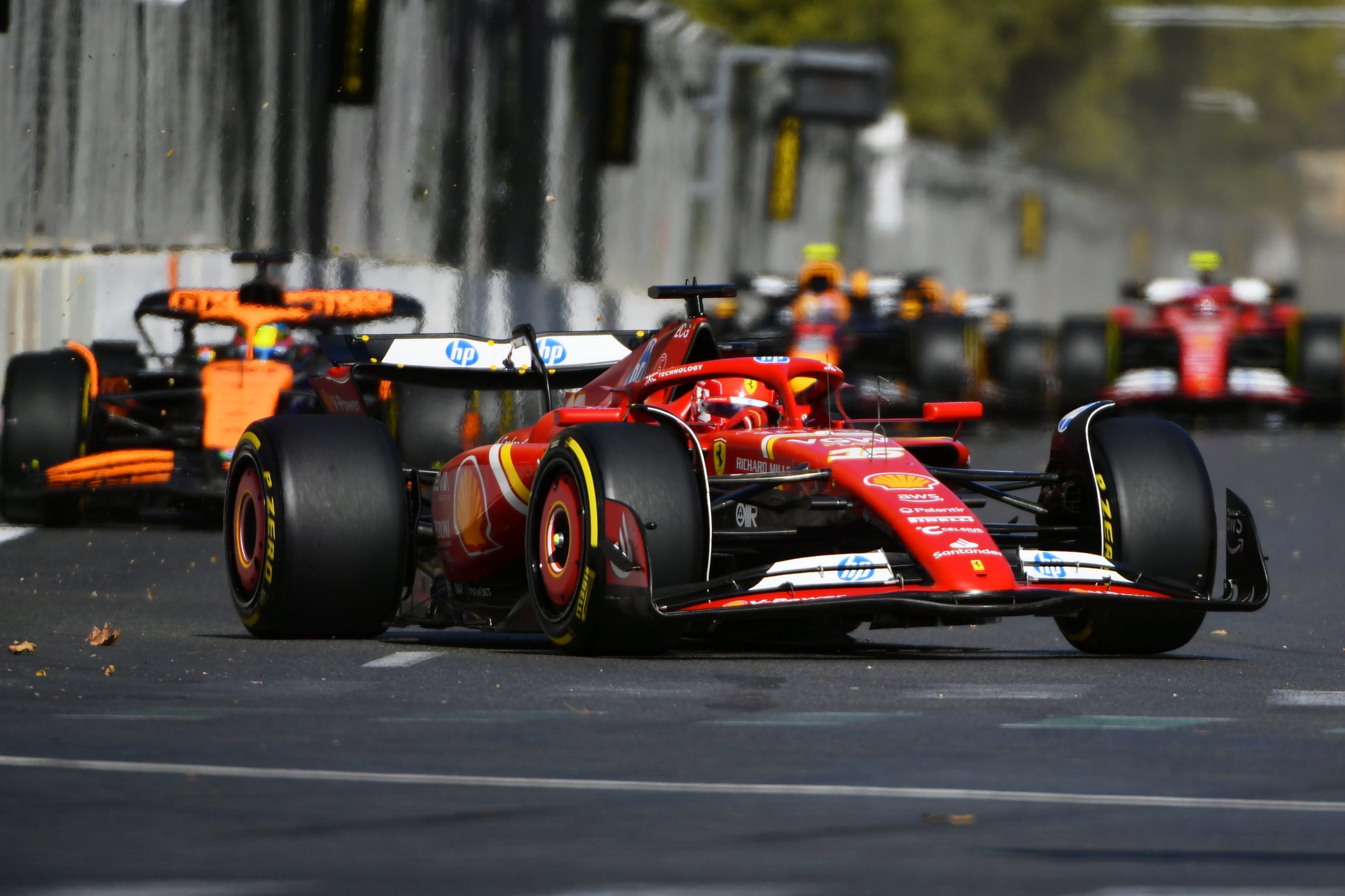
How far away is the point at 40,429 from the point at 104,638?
679 cm

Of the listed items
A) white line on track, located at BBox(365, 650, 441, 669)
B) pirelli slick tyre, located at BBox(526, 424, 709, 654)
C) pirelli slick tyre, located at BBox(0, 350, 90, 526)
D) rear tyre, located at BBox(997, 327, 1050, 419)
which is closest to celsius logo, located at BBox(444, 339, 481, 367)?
white line on track, located at BBox(365, 650, 441, 669)

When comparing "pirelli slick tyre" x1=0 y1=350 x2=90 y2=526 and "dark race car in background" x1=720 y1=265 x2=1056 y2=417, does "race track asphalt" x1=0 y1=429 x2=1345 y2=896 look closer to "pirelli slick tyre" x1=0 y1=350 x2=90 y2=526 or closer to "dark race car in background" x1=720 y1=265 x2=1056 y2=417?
"pirelli slick tyre" x1=0 y1=350 x2=90 y2=526

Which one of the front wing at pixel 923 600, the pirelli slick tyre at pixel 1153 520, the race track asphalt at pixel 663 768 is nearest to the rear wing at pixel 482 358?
the race track asphalt at pixel 663 768

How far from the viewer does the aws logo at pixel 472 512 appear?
941cm

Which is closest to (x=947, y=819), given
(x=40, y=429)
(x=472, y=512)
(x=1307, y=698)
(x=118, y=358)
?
(x=1307, y=698)

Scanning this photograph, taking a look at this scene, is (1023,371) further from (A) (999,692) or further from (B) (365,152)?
(A) (999,692)

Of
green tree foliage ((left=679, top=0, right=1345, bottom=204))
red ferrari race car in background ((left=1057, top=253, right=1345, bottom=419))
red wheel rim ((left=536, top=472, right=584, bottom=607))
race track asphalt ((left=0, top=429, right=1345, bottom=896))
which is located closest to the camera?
race track asphalt ((left=0, top=429, right=1345, bottom=896))

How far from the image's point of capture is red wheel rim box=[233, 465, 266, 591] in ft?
30.6

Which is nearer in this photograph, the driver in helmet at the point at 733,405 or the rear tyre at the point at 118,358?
the driver in helmet at the point at 733,405

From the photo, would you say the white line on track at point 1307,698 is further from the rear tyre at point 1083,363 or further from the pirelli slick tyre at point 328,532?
the rear tyre at point 1083,363

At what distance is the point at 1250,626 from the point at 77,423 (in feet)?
24.5

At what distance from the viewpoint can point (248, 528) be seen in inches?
377

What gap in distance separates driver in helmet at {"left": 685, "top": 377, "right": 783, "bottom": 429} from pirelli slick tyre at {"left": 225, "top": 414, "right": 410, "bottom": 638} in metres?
1.03

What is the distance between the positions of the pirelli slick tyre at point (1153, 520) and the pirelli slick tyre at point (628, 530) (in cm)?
134
